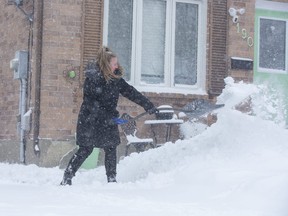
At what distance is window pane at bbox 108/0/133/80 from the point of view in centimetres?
895

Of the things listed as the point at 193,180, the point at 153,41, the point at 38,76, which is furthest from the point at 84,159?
the point at 153,41

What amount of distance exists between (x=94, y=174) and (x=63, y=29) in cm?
232

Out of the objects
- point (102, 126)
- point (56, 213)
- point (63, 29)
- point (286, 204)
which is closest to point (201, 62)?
point (63, 29)

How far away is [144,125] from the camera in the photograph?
8.80 meters

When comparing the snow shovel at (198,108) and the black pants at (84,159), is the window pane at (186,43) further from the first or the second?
the black pants at (84,159)

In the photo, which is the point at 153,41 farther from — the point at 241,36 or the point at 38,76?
the point at 38,76

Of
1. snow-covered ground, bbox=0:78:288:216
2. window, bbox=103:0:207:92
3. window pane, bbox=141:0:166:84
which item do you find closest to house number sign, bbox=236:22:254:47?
window, bbox=103:0:207:92

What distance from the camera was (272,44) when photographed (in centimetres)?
1042

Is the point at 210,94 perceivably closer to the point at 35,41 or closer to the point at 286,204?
the point at 35,41

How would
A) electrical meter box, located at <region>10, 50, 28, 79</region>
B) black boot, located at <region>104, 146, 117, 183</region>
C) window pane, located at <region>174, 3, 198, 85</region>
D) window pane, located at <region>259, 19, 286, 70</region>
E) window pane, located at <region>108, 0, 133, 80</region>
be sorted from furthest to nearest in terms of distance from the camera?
window pane, located at <region>259, 19, 286, 70</region> < window pane, located at <region>174, 3, 198, 85</region> < window pane, located at <region>108, 0, 133, 80</region> < electrical meter box, located at <region>10, 50, 28, 79</region> < black boot, located at <region>104, 146, 117, 183</region>

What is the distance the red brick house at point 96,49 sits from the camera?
27.4 feet

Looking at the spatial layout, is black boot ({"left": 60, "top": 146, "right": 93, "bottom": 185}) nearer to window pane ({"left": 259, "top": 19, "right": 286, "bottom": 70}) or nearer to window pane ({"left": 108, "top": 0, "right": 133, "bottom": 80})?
window pane ({"left": 108, "top": 0, "right": 133, "bottom": 80})

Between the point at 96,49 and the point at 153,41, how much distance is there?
0.98 meters

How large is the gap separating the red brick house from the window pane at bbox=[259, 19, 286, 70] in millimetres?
717
